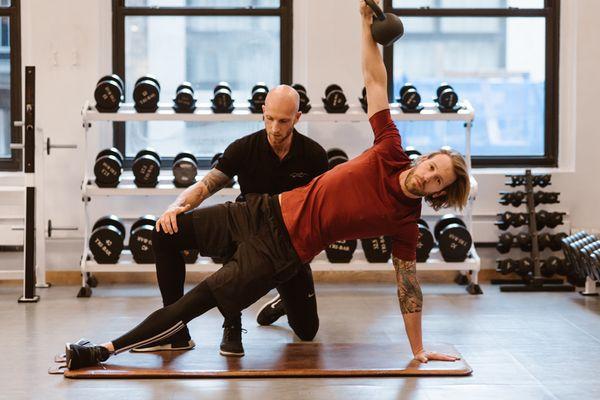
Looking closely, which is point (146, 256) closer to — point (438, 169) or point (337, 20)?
point (337, 20)

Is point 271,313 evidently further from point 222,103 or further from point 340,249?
point 222,103

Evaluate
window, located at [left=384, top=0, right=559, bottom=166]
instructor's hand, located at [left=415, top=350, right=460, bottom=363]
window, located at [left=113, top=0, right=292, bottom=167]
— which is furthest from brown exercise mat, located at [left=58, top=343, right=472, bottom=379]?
window, located at [left=384, top=0, right=559, bottom=166]

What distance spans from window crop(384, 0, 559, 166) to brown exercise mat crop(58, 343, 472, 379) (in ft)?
9.19

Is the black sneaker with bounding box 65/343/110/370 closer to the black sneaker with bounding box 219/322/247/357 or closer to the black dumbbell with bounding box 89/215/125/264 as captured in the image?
the black sneaker with bounding box 219/322/247/357

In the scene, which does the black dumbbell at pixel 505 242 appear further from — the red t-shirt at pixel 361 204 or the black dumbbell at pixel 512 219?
the red t-shirt at pixel 361 204

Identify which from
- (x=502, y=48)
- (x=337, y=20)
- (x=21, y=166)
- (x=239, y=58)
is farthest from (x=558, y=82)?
(x=21, y=166)

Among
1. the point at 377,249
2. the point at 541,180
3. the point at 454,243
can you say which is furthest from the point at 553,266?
the point at 377,249

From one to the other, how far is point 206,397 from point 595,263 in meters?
2.88

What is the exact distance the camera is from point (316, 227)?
3.54m

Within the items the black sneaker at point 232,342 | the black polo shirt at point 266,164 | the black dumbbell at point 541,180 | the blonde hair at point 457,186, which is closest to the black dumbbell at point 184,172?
the black polo shirt at point 266,164

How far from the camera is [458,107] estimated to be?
5.96 meters

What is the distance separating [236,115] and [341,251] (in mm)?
1094

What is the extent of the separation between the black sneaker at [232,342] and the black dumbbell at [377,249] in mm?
1846

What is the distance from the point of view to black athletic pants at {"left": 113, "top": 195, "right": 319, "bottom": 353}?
3523 mm
